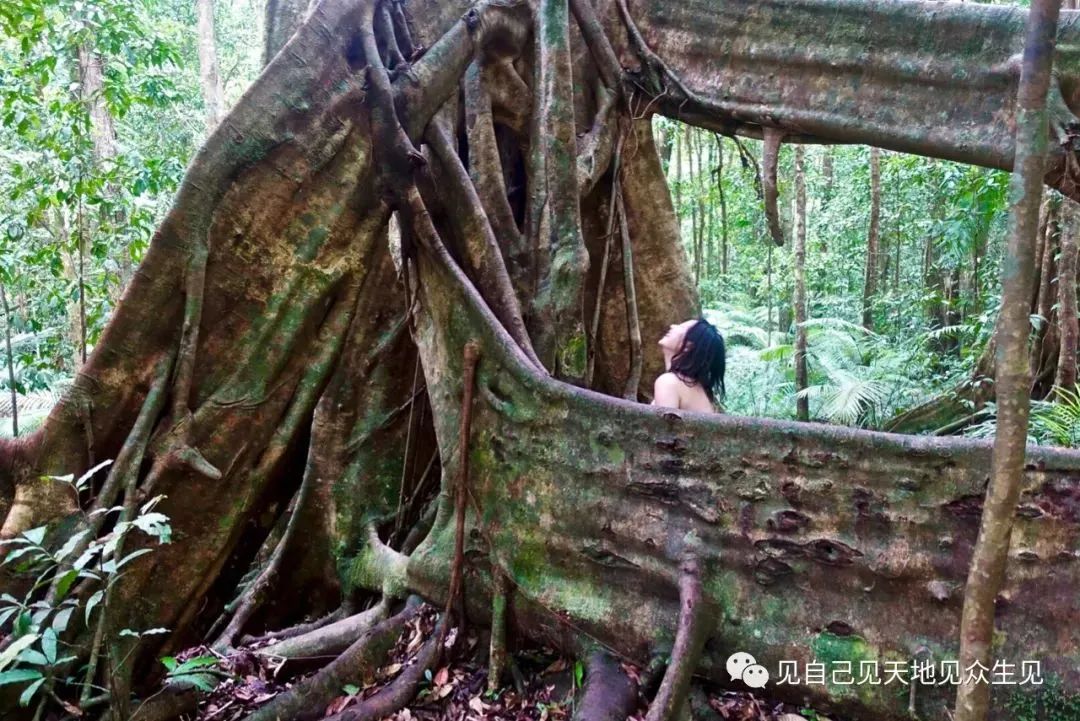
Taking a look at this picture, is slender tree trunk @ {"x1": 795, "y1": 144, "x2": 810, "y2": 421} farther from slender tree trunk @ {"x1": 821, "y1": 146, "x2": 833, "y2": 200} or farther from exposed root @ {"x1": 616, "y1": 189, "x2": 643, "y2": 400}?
slender tree trunk @ {"x1": 821, "y1": 146, "x2": 833, "y2": 200}

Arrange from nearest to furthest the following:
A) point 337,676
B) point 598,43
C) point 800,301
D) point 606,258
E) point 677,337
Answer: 1. point 337,676
2. point 677,337
3. point 598,43
4. point 606,258
5. point 800,301

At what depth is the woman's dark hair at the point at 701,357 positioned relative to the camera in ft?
A: 13.1

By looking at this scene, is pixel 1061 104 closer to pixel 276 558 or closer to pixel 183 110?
pixel 276 558

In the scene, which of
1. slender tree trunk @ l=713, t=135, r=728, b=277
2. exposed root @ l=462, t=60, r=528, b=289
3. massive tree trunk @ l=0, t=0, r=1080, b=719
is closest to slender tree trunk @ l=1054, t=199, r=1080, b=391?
slender tree trunk @ l=713, t=135, r=728, b=277

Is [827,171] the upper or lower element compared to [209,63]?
upper

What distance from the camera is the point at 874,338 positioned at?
10.2 meters

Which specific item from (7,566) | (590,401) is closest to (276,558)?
(7,566)

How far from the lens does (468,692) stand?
3.20 meters

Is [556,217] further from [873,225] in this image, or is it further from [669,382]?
[873,225]

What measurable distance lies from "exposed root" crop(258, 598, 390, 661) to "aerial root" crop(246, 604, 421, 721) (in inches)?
4.5

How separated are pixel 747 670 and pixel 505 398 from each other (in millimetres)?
1416

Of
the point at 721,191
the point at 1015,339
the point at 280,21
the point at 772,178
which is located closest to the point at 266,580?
the point at 280,21

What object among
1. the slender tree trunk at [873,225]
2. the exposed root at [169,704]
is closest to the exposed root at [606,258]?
the exposed root at [169,704]

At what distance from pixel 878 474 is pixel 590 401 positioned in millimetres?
1091
